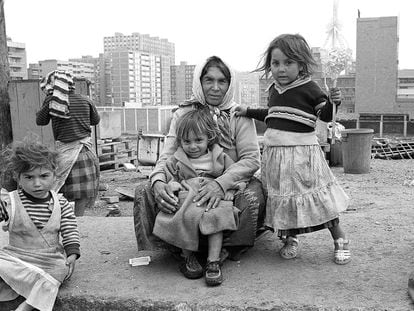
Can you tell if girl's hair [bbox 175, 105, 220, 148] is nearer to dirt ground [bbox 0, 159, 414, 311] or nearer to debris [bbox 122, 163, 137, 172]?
dirt ground [bbox 0, 159, 414, 311]

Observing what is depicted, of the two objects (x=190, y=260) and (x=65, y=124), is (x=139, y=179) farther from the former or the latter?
(x=190, y=260)

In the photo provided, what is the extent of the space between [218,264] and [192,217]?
1.01 ft

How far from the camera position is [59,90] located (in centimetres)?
480

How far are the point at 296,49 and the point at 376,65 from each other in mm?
33492

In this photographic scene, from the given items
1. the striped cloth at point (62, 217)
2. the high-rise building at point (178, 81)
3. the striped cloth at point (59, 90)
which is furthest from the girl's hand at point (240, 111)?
the high-rise building at point (178, 81)

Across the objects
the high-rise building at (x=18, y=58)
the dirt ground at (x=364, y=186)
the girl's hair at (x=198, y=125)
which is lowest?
the dirt ground at (x=364, y=186)

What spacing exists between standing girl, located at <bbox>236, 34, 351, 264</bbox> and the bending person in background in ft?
8.46

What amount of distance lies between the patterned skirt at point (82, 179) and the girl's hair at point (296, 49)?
2691 mm

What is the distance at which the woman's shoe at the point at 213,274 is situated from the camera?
268cm

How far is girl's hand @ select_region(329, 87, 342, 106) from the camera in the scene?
9.34 ft

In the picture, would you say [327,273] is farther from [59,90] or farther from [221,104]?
[59,90]

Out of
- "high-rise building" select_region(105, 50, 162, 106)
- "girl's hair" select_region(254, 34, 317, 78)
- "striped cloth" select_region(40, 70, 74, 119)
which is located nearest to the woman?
"girl's hair" select_region(254, 34, 317, 78)

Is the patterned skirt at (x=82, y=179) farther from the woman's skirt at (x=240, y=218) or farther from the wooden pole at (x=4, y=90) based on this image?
the woman's skirt at (x=240, y=218)

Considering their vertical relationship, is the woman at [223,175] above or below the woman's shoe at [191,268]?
above
